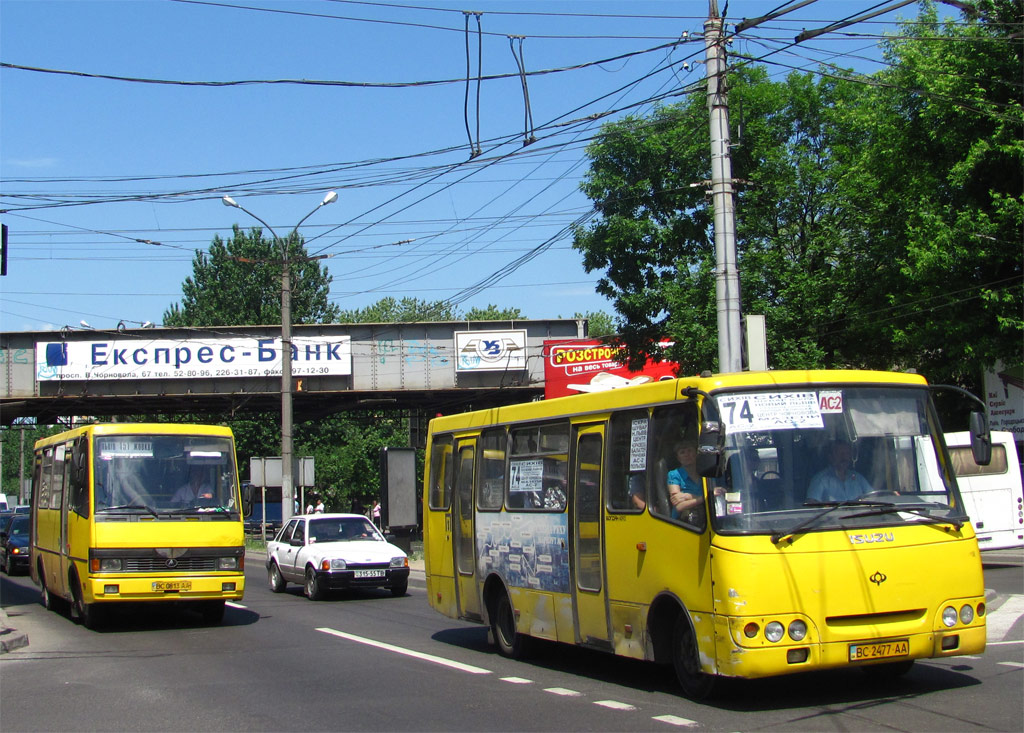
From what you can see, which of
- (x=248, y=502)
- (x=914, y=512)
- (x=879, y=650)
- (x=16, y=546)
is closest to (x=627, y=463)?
(x=914, y=512)

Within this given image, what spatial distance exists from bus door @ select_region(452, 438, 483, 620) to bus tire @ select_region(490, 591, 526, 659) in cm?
30

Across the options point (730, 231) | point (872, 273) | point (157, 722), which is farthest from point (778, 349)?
point (157, 722)

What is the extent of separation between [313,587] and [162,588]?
5173 millimetres

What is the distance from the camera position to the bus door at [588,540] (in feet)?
32.3

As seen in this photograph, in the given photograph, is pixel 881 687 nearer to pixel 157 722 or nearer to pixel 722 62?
pixel 157 722

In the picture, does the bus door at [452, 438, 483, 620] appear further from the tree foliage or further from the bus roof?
the tree foliage

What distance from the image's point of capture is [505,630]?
1185cm

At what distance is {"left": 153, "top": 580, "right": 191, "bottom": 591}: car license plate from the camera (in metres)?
15.1

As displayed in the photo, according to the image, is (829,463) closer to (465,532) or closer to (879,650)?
(879,650)

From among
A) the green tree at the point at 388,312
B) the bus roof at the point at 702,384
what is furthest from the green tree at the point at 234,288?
the bus roof at the point at 702,384

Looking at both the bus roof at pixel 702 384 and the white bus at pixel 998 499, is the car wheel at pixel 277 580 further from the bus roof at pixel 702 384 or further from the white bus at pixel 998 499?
the white bus at pixel 998 499

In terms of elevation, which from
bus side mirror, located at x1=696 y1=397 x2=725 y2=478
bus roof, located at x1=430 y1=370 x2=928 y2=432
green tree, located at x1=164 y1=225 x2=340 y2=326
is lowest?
bus side mirror, located at x1=696 y1=397 x2=725 y2=478

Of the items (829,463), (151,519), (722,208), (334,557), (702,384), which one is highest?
(722,208)

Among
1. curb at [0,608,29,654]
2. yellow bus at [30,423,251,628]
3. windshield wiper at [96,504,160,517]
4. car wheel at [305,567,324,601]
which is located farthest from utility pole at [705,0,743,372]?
curb at [0,608,29,654]
